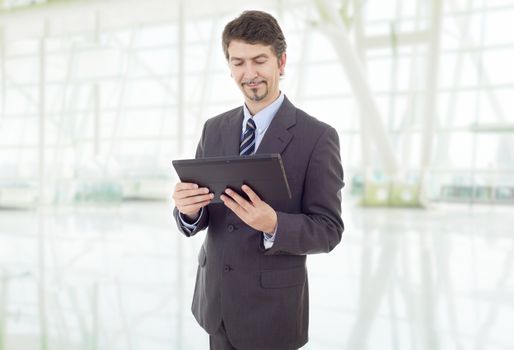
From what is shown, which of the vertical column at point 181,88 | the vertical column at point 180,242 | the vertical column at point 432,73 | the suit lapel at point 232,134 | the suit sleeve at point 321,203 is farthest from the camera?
the vertical column at point 181,88

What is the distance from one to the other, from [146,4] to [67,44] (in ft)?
36.5

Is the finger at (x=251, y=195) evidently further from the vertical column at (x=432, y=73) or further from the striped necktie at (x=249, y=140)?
the vertical column at (x=432, y=73)

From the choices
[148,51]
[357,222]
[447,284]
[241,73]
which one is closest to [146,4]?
[357,222]

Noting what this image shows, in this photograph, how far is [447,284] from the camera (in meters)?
6.69

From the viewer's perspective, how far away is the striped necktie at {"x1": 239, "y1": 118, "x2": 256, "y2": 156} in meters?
2.09

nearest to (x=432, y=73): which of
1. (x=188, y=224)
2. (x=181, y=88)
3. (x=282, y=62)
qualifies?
(x=181, y=88)

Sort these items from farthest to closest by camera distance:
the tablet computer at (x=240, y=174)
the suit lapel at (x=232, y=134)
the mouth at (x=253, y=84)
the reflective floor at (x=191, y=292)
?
the reflective floor at (x=191, y=292) < the suit lapel at (x=232, y=134) < the mouth at (x=253, y=84) < the tablet computer at (x=240, y=174)

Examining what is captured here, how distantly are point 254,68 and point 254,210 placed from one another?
0.57m

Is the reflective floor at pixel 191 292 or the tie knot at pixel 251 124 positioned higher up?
the tie knot at pixel 251 124

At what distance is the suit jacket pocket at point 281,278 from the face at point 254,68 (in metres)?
0.69

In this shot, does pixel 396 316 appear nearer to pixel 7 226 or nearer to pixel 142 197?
pixel 7 226

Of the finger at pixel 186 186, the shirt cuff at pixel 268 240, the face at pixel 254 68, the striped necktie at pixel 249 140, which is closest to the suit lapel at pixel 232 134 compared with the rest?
the striped necktie at pixel 249 140

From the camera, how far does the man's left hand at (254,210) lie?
1810 millimetres

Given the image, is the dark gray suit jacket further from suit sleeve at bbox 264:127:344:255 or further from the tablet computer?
the tablet computer
